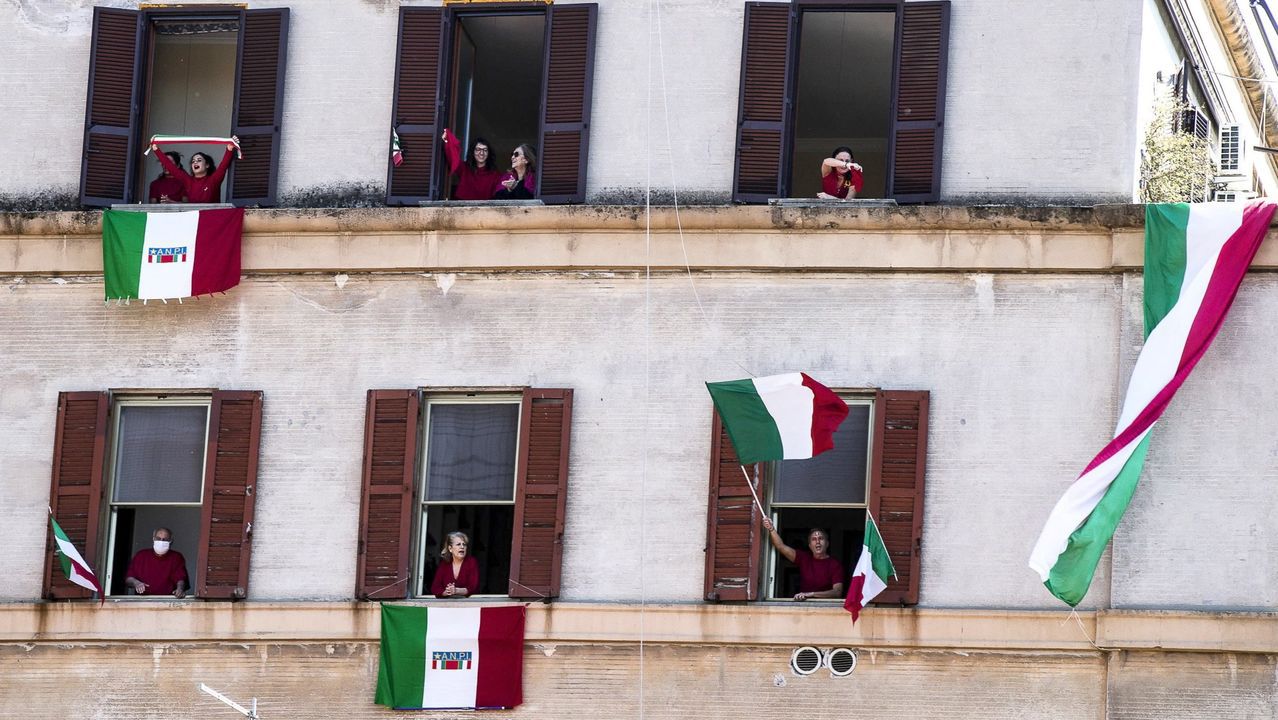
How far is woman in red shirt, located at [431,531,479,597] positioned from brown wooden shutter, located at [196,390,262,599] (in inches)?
69.0

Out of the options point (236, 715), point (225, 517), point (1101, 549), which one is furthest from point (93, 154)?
point (1101, 549)

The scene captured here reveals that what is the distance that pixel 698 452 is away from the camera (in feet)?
81.0

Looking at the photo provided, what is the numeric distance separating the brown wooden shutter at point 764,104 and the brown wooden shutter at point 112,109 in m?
5.81

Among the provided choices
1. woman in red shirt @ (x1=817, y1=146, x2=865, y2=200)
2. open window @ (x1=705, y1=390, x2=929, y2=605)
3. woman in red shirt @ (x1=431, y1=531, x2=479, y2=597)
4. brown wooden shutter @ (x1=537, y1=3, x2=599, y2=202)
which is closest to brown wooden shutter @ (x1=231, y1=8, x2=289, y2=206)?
brown wooden shutter @ (x1=537, y1=3, x2=599, y2=202)

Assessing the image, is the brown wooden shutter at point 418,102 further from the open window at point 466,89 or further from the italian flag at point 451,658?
the italian flag at point 451,658

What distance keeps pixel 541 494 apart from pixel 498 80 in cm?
526

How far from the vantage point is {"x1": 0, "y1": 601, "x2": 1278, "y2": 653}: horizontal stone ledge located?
23359 millimetres

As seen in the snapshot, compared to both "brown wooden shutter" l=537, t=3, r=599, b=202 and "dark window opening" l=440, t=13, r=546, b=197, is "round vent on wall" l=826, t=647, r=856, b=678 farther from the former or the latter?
"dark window opening" l=440, t=13, r=546, b=197

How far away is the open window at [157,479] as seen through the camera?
25.2 meters

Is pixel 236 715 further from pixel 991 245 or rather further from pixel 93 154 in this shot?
pixel 991 245

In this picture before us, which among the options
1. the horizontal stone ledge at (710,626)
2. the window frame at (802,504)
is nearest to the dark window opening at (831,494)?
the window frame at (802,504)

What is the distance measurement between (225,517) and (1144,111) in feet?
29.8

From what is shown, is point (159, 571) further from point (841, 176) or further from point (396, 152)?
point (841, 176)

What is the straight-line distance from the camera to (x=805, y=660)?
24078 millimetres
